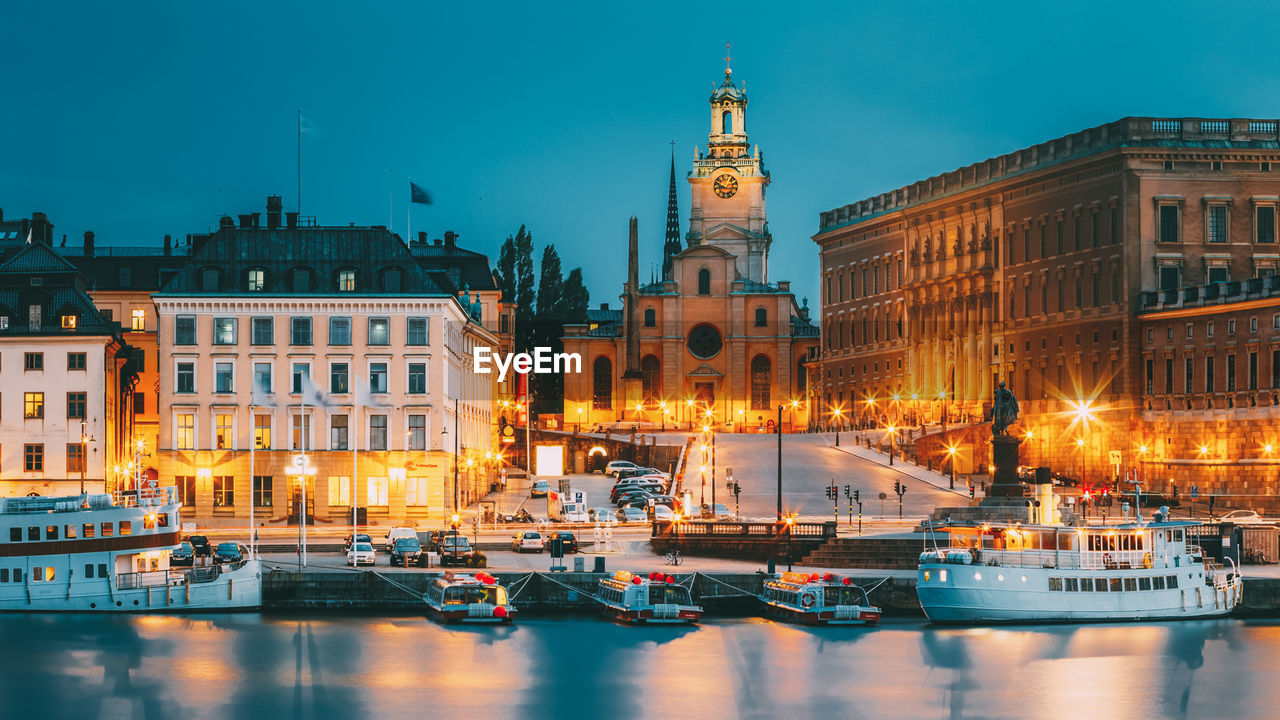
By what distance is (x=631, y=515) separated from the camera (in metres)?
108

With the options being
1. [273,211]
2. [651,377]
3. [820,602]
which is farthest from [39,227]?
[651,377]

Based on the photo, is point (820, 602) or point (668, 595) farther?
point (668, 595)

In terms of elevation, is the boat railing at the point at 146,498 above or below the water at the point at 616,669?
above

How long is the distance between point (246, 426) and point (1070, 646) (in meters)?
47.9

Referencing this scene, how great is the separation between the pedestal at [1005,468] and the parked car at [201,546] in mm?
35604

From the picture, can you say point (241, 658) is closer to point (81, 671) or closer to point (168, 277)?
point (81, 671)

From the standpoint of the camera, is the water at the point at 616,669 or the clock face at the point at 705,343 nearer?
the water at the point at 616,669

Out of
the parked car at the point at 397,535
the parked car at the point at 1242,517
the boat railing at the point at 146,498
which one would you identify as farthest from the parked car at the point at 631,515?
the parked car at the point at 1242,517

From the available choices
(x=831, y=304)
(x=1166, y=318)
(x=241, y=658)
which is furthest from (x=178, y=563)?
(x=831, y=304)

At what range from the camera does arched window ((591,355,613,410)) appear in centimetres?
19450

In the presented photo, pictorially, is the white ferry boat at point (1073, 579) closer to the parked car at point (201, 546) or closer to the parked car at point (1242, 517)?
the parked car at point (1242, 517)

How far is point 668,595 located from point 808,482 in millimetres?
40509

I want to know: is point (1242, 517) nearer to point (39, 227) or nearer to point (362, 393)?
point (362, 393)

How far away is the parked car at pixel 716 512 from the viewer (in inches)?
4065
